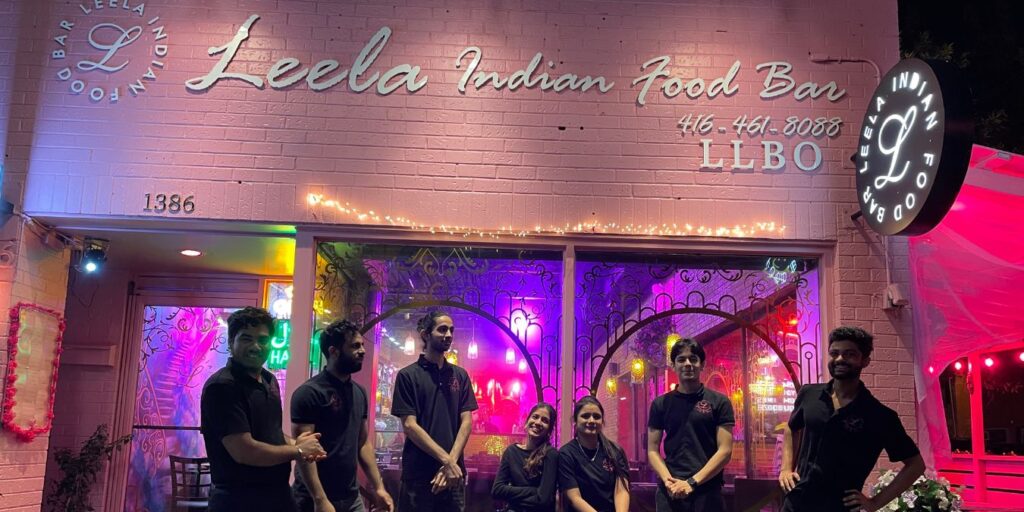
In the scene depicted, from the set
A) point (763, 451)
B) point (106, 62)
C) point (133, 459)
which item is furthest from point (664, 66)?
point (133, 459)

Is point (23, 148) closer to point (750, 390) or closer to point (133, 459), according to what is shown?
point (133, 459)

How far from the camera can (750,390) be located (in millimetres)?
5926

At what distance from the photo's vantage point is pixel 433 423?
484 centimetres

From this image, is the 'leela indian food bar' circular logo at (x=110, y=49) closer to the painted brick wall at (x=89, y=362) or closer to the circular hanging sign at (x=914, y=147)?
the painted brick wall at (x=89, y=362)

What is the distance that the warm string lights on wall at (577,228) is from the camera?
Answer: 5895 millimetres

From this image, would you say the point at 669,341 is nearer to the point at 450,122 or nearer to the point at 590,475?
the point at 590,475

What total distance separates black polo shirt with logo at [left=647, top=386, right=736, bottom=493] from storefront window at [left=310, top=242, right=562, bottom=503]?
114cm

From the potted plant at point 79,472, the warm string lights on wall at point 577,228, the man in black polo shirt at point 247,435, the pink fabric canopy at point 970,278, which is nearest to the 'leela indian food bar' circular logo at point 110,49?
the warm string lights on wall at point 577,228

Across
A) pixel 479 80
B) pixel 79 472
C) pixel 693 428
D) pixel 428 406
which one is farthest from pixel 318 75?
pixel 79 472

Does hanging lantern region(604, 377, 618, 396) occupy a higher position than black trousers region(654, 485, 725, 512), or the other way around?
hanging lantern region(604, 377, 618, 396)

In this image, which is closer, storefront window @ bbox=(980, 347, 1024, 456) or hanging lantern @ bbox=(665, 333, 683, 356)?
hanging lantern @ bbox=(665, 333, 683, 356)

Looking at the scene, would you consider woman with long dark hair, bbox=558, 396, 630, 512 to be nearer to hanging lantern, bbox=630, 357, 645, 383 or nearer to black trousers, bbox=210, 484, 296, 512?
hanging lantern, bbox=630, 357, 645, 383

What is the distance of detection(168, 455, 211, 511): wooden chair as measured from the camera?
7023 mm

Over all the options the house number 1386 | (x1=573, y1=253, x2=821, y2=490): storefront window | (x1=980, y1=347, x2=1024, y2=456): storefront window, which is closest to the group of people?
(x1=573, y1=253, x2=821, y2=490): storefront window
